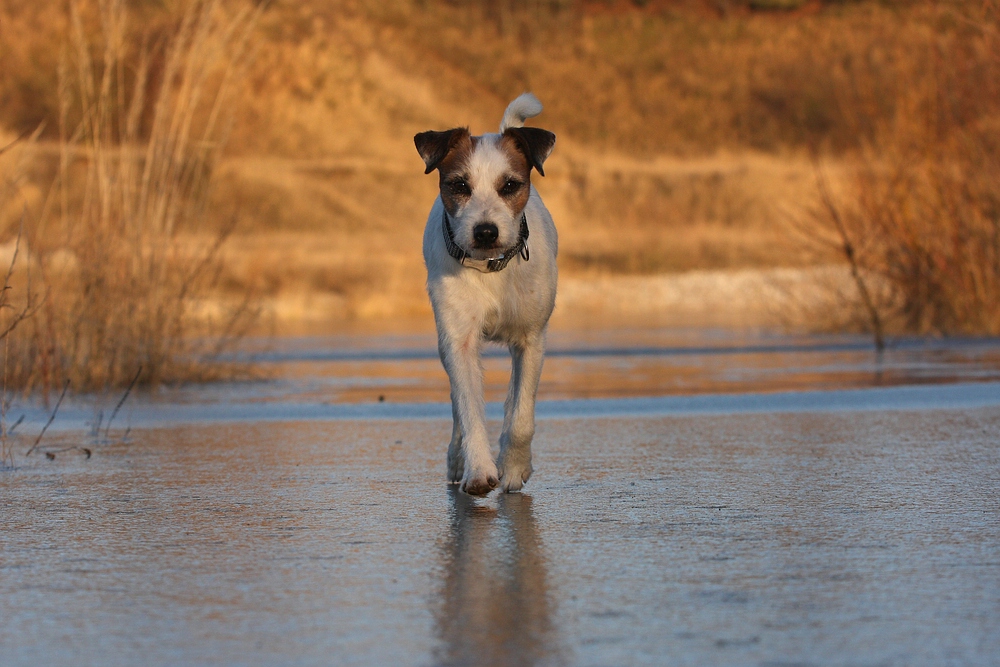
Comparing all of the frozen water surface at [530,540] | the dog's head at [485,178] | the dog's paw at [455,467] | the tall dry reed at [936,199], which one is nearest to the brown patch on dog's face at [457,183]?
the dog's head at [485,178]

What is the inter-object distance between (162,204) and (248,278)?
42.8 ft

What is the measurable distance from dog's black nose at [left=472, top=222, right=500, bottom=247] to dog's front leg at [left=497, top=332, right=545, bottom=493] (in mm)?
608

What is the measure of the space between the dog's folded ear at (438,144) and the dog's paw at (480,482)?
1455mm

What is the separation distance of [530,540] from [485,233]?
56.4 inches

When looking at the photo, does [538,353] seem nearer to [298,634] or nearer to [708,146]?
[298,634]

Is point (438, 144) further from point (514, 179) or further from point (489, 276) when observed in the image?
point (489, 276)

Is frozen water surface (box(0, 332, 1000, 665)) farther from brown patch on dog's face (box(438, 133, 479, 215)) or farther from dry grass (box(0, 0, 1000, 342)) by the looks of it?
dry grass (box(0, 0, 1000, 342))

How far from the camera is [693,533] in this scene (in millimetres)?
3986

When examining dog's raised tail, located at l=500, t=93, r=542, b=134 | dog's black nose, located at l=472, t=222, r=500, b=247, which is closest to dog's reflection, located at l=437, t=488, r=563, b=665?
dog's black nose, located at l=472, t=222, r=500, b=247

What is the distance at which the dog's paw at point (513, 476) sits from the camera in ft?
16.8

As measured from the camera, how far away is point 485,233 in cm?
502

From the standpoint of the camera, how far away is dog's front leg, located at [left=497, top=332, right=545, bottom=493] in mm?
5148

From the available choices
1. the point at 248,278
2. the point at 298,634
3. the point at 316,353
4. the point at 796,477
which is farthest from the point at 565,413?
the point at 248,278

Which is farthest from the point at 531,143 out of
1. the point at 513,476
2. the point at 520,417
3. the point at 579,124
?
the point at 579,124
